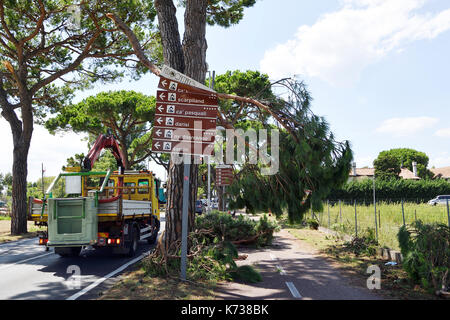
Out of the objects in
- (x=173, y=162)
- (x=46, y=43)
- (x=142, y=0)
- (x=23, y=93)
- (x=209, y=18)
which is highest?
(x=142, y=0)

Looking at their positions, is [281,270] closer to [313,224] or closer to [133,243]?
[133,243]

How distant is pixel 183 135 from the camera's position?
7.10 meters

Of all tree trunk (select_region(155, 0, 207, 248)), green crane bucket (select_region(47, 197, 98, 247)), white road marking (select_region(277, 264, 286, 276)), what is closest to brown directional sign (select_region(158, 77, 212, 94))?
tree trunk (select_region(155, 0, 207, 248))

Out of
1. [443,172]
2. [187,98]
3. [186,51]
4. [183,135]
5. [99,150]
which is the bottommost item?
[183,135]

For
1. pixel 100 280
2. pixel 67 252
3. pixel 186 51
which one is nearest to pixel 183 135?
pixel 186 51

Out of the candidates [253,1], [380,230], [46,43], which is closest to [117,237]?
[380,230]

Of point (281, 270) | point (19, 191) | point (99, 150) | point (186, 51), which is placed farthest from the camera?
point (19, 191)

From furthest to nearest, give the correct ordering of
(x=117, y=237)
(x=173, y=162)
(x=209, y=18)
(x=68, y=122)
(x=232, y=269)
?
(x=68, y=122) → (x=209, y=18) → (x=117, y=237) → (x=173, y=162) → (x=232, y=269)

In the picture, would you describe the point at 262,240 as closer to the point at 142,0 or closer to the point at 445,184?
the point at 142,0

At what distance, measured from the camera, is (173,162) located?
8.33 metres

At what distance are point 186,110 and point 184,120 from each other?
0.22m
